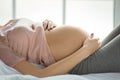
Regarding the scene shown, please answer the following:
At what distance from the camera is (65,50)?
3.88ft

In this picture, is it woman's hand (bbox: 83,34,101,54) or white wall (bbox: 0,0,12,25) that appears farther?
white wall (bbox: 0,0,12,25)

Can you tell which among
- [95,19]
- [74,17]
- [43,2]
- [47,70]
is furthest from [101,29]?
[47,70]

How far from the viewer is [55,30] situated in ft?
4.14

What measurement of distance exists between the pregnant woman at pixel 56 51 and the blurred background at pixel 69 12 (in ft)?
2.21

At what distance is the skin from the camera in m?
1.09

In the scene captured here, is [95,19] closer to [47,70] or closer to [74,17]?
[74,17]

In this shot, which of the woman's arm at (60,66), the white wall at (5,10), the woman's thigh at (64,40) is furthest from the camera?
the white wall at (5,10)

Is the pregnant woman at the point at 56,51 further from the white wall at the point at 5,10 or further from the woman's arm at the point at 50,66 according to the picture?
the white wall at the point at 5,10

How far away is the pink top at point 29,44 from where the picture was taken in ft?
3.79

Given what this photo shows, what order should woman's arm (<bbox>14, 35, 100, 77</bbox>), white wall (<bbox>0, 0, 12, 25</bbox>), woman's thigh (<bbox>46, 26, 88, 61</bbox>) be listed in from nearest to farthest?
woman's arm (<bbox>14, 35, 100, 77</bbox>), woman's thigh (<bbox>46, 26, 88, 61</bbox>), white wall (<bbox>0, 0, 12, 25</bbox>)

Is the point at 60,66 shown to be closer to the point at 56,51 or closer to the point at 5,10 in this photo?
the point at 56,51

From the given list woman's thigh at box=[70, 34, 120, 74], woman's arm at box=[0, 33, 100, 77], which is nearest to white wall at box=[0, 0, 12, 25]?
woman's arm at box=[0, 33, 100, 77]

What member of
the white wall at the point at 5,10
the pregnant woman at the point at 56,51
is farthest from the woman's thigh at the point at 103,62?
the white wall at the point at 5,10

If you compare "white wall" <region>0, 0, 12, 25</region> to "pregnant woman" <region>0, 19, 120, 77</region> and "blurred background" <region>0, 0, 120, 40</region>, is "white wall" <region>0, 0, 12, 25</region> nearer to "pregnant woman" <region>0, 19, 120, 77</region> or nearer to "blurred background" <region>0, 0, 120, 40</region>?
"blurred background" <region>0, 0, 120, 40</region>
